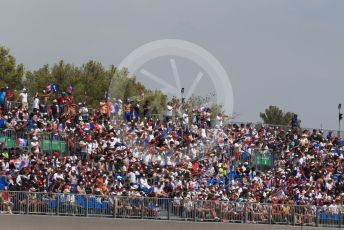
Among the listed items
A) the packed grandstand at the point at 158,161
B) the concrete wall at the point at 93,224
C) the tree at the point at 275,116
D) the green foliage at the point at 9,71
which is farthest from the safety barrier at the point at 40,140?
the tree at the point at 275,116

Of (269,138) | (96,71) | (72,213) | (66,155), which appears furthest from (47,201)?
(96,71)

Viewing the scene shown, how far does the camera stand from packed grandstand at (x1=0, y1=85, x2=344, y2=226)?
152ft

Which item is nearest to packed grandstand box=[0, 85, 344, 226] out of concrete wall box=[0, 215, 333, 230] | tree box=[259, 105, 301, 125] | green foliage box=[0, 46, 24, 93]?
concrete wall box=[0, 215, 333, 230]

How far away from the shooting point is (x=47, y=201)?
45188mm

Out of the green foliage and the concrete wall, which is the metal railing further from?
the green foliage

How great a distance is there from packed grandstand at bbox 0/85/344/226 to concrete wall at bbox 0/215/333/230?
1.54 feet

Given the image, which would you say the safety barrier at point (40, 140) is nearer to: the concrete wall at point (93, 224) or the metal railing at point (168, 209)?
the metal railing at point (168, 209)

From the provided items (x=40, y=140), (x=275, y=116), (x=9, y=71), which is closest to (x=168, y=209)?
(x=40, y=140)

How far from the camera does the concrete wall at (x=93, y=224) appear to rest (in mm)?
44406

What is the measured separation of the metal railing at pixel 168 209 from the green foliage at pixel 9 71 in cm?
5499

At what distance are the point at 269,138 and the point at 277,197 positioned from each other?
663 centimetres

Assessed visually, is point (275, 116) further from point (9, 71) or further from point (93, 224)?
point (93, 224)

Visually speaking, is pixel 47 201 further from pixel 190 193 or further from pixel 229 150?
pixel 229 150

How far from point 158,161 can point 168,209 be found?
416cm
